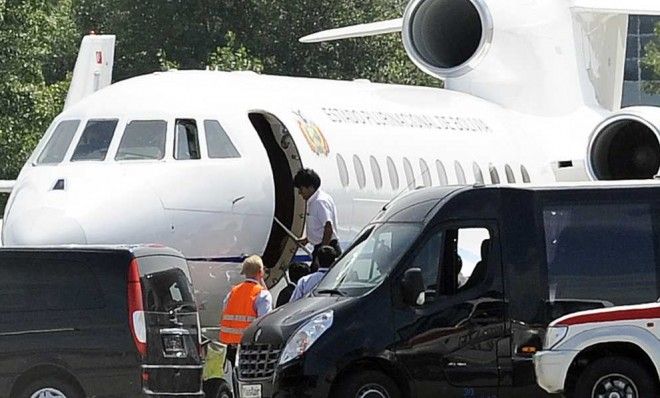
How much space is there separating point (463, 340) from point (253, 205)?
14.5ft

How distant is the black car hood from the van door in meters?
0.60

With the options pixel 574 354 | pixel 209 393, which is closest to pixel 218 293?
pixel 209 393

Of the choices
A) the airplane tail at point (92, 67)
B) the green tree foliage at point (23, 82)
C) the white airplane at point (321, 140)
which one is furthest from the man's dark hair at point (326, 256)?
the green tree foliage at point (23, 82)

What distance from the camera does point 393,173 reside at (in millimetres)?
20109

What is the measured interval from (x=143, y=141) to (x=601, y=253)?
535cm

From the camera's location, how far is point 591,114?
25281 mm

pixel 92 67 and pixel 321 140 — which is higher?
pixel 92 67

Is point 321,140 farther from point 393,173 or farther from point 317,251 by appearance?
point 317,251

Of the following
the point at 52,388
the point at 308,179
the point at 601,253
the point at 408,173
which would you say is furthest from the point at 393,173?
the point at 52,388

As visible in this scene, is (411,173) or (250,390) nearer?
(250,390)

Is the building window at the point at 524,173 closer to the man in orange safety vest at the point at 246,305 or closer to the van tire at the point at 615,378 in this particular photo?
the man in orange safety vest at the point at 246,305

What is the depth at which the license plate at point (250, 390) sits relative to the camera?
13836 mm

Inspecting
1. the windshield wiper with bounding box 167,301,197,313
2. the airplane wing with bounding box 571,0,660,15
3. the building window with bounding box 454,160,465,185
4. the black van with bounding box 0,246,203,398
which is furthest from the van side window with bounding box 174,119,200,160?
the airplane wing with bounding box 571,0,660,15

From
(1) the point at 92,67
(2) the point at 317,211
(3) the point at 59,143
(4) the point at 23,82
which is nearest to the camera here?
(2) the point at 317,211
